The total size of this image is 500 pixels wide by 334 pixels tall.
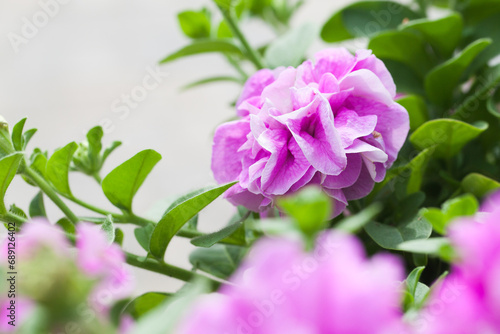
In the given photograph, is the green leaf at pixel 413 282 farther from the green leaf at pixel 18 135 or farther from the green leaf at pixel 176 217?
the green leaf at pixel 18 135

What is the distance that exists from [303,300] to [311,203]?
0.02m

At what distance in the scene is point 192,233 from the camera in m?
0.34

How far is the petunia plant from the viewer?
0.11 metres

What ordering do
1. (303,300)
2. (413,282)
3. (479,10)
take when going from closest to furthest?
(303,300) → (413,282) → (479,10)

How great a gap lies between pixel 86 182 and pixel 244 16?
3.24ft

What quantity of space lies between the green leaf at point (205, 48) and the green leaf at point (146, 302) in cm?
21

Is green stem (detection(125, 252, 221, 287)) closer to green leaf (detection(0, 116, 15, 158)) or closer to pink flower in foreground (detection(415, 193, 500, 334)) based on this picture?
green leaf (detection(0, 116, 15, 158))

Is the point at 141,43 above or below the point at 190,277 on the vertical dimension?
below

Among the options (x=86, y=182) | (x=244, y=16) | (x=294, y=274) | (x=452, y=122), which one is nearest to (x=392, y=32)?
(x=452, y=122)

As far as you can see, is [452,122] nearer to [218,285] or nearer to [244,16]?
[218,285]

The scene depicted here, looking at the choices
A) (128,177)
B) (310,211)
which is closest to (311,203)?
(310,211)

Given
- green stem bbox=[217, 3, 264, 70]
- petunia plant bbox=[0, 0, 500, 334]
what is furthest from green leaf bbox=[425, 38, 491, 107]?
green stem bbox=[217, 3, 264, 70]

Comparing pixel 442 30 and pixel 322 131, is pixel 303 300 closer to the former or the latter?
pixel 322 131

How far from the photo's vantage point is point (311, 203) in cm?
12
